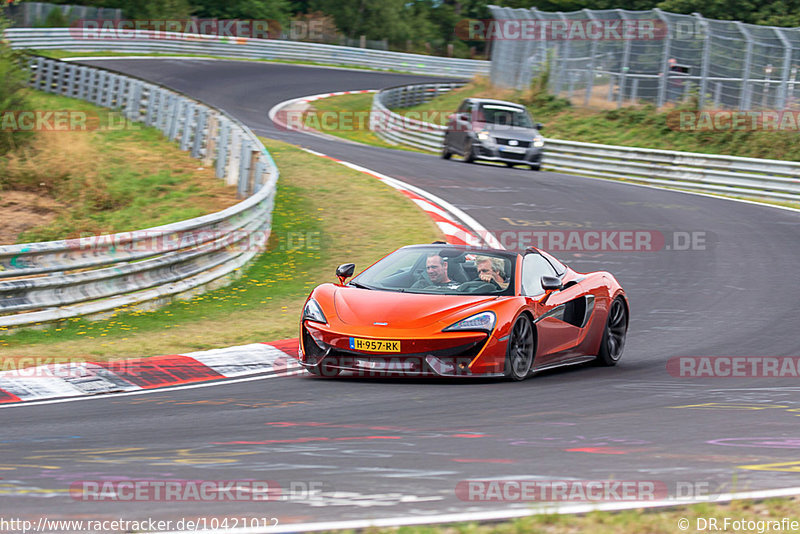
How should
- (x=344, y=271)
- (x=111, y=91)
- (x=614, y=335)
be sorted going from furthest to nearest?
(x=111, y=91) < (x=614, y=335) < (x=344, y=271)

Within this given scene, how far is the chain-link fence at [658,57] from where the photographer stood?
2678 centimetres

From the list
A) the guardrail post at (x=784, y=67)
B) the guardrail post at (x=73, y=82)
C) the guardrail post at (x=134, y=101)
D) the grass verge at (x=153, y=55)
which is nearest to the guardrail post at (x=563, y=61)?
the guardrail post at (x=784, y=67)

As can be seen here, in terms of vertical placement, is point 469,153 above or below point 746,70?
below

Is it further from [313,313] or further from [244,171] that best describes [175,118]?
[313,313]

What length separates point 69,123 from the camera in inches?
965

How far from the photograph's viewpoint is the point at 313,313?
8.76 m

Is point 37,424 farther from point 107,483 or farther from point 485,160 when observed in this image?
point 485,160

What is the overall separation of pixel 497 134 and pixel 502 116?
0.73m

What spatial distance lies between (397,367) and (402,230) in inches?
336

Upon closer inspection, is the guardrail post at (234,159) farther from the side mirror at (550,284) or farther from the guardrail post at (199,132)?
the side mirror at (550,284)

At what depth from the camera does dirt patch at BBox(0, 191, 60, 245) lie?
17016mm

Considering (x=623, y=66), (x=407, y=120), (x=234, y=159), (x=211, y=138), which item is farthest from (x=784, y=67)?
(x=234, y=159)

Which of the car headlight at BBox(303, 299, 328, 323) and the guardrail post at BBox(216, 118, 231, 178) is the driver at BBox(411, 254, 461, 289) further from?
the guardrail post at BBox(216, 118, 231, 178)

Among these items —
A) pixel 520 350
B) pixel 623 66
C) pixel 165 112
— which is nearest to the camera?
pixel 520 350
